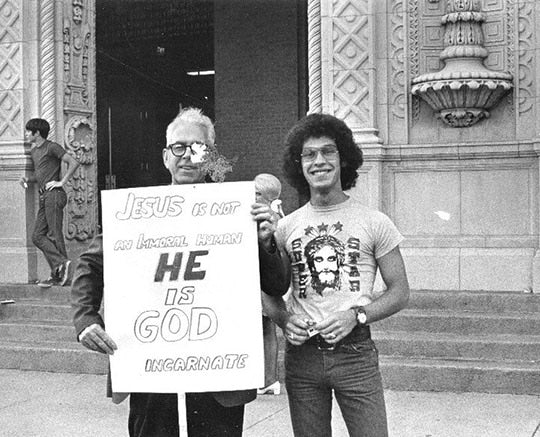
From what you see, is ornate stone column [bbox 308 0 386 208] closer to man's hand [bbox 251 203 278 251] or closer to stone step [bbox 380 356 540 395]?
stone step [bbox 380 356 540 395]

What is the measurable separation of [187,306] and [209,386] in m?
0.33

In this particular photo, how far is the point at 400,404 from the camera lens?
6539 millimetres

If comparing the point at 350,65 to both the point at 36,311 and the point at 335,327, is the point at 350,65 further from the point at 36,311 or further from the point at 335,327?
the point at 335,327

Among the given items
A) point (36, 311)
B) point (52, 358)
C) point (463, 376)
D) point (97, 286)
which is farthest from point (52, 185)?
point (97, 286)

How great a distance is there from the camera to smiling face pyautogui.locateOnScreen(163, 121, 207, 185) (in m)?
3.48

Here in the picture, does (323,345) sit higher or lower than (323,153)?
lower

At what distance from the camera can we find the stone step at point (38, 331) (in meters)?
8.60

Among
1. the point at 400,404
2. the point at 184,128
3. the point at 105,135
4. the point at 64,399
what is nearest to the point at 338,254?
the point at 184,128

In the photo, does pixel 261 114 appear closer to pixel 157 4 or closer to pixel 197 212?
pixel 157 4

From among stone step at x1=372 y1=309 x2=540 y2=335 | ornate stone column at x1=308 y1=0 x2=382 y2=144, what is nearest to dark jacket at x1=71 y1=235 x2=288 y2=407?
stone step at x1=372 y1=309 x2=540 y2=335

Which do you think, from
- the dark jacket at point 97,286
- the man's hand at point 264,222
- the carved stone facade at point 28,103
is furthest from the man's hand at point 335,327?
the carved stone facade at point 28,103

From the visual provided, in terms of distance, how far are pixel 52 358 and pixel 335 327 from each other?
209 inches

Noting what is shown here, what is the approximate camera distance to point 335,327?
3328mm

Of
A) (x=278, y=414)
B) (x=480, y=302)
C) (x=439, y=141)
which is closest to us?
(x=278, y=414)
